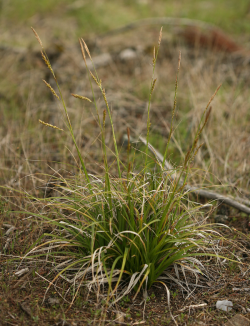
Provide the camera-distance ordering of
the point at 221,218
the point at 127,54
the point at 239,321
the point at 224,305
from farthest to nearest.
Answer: the point at 127,54 → the point at 221,218 → the point at 224,305 → the point at 239,321

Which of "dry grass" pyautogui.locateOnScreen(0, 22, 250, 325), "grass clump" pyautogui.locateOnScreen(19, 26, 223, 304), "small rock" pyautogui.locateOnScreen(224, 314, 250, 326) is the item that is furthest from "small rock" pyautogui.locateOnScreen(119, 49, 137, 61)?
"small rock" pyautogui.locateOnScreen(224, 314, 250, 326)

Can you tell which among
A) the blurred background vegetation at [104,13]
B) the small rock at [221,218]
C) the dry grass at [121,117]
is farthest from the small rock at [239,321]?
the blurred background vegetation at [104,13]

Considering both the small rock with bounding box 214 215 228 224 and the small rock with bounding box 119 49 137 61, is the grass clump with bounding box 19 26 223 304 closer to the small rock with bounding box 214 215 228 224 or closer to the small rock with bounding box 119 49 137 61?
the small rock with bounding box 214 215 228 224

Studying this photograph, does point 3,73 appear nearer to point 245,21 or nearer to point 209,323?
point 209,323

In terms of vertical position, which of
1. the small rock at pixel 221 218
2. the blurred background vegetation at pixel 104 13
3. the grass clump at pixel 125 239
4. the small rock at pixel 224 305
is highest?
the blurred background vegetation at pixel 104 13

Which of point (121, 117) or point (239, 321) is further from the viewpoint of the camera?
point (121, 117)

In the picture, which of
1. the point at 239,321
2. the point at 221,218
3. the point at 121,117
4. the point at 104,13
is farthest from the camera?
the point at 104,13

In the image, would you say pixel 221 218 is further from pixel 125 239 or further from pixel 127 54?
pixel 127 54

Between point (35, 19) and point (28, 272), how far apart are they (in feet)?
24.2

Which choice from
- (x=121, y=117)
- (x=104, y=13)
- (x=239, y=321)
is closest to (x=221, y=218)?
(x=239, y=321)

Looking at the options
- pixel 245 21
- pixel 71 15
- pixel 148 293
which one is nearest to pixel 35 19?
pixel 71 15

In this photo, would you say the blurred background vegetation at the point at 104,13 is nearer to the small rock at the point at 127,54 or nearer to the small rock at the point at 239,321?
the small rock at the point at 127,54

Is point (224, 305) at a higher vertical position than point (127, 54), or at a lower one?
lower

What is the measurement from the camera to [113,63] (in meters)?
5.46
